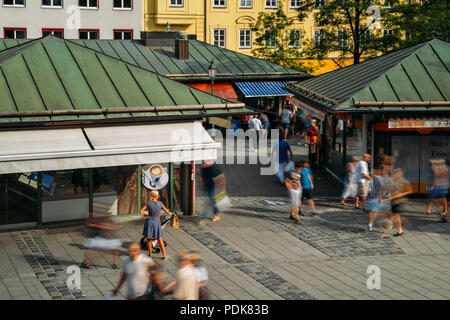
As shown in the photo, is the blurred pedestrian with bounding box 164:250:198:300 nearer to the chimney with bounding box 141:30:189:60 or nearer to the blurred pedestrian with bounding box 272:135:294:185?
the blurred pedestrian with bounding box 272:135:294:185

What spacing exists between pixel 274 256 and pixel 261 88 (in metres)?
18.9

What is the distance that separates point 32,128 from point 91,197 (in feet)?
8.77

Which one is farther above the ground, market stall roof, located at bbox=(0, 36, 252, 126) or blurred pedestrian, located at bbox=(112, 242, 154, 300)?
market stall roof, located at bbox=(0, 36, 252, 126)

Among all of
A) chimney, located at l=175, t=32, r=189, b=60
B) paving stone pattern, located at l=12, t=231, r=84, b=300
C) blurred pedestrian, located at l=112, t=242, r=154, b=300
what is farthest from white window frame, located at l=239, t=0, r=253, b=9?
blurred pedestrian, located at l=112, t=242, r=154, b=300

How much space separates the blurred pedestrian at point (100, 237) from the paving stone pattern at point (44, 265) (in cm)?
76

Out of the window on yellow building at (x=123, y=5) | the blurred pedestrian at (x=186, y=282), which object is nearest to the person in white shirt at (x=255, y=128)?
the window on yellow building at (x=123, y=5)

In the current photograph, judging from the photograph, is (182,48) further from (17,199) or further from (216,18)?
(216,18)

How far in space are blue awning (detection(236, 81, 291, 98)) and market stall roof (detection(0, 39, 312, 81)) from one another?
523 millimetres

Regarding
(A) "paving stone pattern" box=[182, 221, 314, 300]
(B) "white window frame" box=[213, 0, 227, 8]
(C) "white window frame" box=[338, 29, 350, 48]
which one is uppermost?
(B) "white window frame" box=[213, 0, 227, 8]

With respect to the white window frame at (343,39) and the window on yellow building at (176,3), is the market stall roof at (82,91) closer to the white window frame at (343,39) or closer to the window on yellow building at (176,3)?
the white window frame at (343,39)

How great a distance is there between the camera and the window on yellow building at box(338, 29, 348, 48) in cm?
3728

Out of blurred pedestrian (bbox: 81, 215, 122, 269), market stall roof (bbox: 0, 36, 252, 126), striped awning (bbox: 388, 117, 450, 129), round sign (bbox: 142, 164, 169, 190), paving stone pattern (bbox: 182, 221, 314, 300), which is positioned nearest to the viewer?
paving stone pattern (bbox: 182, 221, 314, 300)

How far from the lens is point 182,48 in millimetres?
32938
